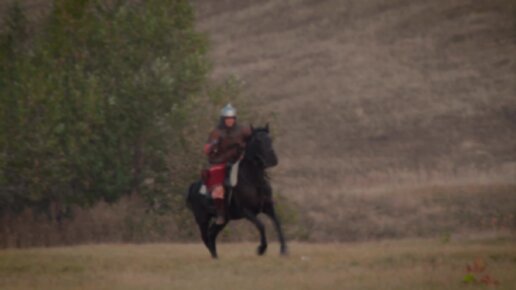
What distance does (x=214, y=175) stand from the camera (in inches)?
834

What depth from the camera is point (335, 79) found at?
72.6 metres

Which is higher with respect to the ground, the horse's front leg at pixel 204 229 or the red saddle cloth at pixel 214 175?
the red saddle cloth at pixel 214 175

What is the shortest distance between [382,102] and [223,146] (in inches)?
1849

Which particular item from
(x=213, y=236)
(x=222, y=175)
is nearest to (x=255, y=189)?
(x=222, y=175)

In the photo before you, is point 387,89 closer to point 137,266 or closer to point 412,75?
point 412,75

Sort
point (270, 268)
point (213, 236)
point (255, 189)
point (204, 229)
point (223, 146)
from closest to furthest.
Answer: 1. point (270, 268)
2. point (223, 146)
3. point (255, 189)
4. point (213, 236)
5. point (204, 229)

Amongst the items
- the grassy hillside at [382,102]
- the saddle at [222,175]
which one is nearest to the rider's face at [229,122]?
the saddle at [222,175]

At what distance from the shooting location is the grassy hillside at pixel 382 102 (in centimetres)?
4081

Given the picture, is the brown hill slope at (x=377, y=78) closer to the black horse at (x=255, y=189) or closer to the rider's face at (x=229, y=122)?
the black horse at (x=255, y=189)

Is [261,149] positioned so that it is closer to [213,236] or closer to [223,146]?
[223,146]

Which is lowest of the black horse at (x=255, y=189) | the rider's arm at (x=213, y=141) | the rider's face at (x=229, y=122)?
the black horse at (x=255, y=189)

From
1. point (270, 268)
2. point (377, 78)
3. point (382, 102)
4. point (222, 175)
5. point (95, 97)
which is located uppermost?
point (377, 78)

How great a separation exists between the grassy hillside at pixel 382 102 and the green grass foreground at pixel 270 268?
14027mm

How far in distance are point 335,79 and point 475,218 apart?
36.2 metres
